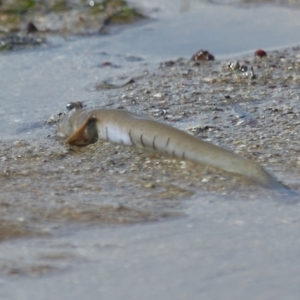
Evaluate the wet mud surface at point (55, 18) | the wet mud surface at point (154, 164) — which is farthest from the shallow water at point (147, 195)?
the wet mud surface at point (55, 18)

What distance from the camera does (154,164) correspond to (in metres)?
4.32

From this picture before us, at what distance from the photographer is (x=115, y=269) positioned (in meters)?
3.04

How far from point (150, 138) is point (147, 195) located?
1.81 feet

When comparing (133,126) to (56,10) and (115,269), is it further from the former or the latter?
(56,10)

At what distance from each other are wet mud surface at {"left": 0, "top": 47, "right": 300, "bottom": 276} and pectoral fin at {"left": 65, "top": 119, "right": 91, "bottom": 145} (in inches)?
1.8

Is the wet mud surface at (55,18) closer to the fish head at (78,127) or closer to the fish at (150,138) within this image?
the fish head at (78,127)

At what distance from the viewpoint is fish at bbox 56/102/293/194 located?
3895mm

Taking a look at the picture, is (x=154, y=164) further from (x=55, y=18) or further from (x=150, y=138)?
(x=55, y=18)

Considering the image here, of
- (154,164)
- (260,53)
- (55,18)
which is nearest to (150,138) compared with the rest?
(154,164)

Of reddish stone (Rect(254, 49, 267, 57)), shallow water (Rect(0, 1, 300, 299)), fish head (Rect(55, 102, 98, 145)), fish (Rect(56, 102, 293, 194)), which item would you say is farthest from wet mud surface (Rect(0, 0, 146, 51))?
fish (Rect(56, 102, 293, 194))

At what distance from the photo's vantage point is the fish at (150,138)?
12.8 ft

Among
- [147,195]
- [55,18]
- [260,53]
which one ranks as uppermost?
[55,18]

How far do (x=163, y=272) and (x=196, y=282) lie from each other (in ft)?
0.50

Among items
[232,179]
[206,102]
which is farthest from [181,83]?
[232,179]
